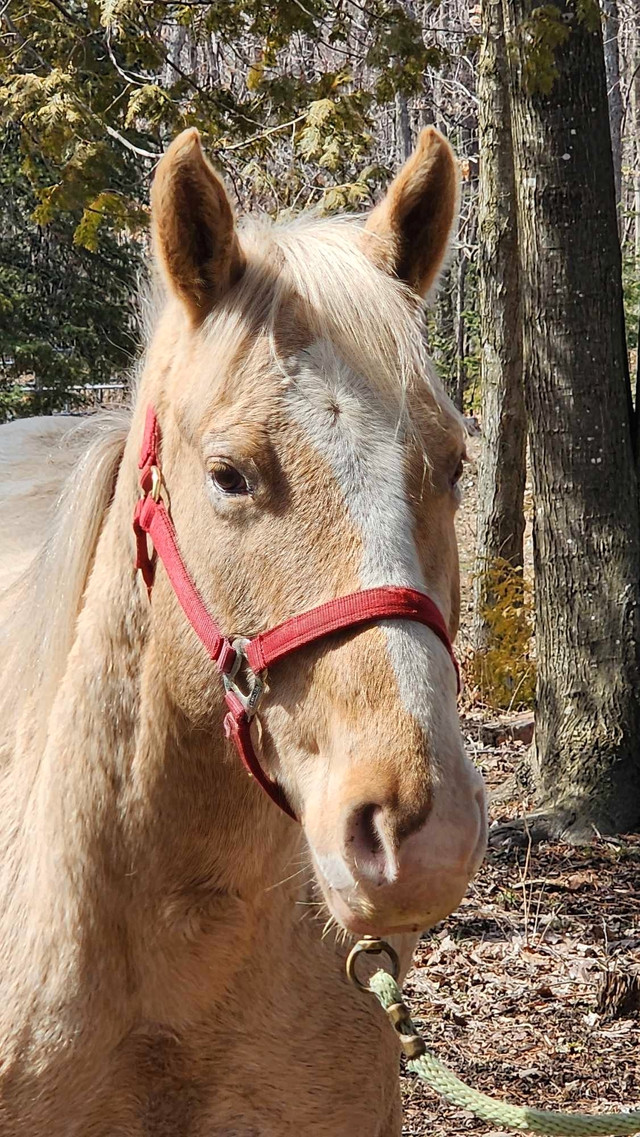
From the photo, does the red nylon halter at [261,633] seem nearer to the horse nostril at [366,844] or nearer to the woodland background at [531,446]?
the horse nostril at [366,844]

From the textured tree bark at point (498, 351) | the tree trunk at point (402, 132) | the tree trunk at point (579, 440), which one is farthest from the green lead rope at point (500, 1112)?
the tree trunk at point (402, 132)

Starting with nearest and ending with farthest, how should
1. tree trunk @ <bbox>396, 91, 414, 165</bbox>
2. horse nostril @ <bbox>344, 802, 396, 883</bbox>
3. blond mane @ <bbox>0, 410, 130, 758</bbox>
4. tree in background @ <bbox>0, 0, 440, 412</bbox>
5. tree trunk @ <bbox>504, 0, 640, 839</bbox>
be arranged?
horse nostril @ <bbox>344, 802, 396, 883</bbox> < blond mane @ <bbox>0, 410, 130, 758</bbox> < tree trunk @ <bbox>504, 0, 640, 839</bbox> < tree in background @ <bbox>0, 0, 440, 412</bbox> < tree trunk @ <bbox>396, 91, 414, 165</bbox>

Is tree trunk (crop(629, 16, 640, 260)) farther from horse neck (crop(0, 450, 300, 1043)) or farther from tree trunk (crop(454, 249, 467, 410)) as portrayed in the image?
horse neck (crop(0, 450, 300, 1043))

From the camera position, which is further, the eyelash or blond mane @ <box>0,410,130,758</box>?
blond mane @ <box>0,410,130,758</box>

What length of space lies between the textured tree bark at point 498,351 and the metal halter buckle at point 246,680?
535 centimetres

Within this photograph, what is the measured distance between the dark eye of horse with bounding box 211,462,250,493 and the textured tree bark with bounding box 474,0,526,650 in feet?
17.3

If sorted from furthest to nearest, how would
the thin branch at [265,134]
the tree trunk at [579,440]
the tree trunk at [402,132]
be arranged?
the tree trunk at [402,132] → the thin branch at [265,134] → the tree trunk at [579,440]

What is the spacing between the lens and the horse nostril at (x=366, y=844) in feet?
5.19

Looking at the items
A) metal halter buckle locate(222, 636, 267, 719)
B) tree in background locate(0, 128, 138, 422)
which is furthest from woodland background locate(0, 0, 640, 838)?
tree in background locate(0, 128, 138, 422)

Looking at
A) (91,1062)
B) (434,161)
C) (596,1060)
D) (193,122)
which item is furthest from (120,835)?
(193,122)

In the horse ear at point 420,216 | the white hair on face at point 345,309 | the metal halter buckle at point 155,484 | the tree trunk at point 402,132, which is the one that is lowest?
the metal halter buckle at point 155,484

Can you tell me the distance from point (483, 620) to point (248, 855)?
18.1 ft

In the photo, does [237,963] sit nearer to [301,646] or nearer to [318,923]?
[318,923]

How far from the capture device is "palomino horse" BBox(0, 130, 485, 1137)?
1.65m
